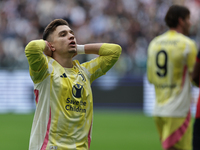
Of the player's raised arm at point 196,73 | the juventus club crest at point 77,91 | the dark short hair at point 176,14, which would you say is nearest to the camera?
the juventus club crest at point 77,91

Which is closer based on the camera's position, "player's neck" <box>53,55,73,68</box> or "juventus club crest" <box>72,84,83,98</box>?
"juventus club crest" <box>72,84,83,98</box>

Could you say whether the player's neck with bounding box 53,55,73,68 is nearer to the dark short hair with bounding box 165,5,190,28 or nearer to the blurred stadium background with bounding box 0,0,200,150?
the dark short hair with bounding box 165,5,190,28

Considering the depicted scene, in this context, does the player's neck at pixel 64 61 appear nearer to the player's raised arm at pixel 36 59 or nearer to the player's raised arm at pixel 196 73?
the player's raised arm at pixel 36 59

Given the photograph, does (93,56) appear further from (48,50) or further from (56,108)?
(56,108)

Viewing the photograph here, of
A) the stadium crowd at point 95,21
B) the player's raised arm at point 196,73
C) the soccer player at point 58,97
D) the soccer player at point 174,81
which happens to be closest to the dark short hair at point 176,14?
the soccer player at point 174,81

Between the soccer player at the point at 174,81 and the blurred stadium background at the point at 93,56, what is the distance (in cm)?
353

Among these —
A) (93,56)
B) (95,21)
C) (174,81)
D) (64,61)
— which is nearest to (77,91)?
(64,61)

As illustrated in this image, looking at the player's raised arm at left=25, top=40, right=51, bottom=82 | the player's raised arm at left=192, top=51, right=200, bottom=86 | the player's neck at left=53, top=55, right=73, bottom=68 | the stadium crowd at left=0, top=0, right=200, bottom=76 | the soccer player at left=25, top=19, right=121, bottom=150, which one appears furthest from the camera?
the stadium crowd at left=0, top=0, right=200, bottom=76

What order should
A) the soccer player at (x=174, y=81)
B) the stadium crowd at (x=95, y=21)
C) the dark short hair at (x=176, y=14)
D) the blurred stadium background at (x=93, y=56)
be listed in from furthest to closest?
the stadium crowd at (x=95, y=21)
the blurred stadium background at (x=93, y=56)
the dark short hair at (x=176, y=14)
the soccer player at (x=174, y=81)

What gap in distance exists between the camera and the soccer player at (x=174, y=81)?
5.73 m

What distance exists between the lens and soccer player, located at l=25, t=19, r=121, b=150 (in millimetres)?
3998

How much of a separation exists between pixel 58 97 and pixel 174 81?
7.44 ft

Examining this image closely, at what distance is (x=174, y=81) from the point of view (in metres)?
5.79

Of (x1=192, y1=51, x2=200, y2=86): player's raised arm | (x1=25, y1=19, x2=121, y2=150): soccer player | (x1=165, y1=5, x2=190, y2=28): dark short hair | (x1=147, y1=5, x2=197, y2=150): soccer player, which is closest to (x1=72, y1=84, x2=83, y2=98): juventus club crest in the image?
(x1=25, y1=19, x2=121, y2=150): soccer player
